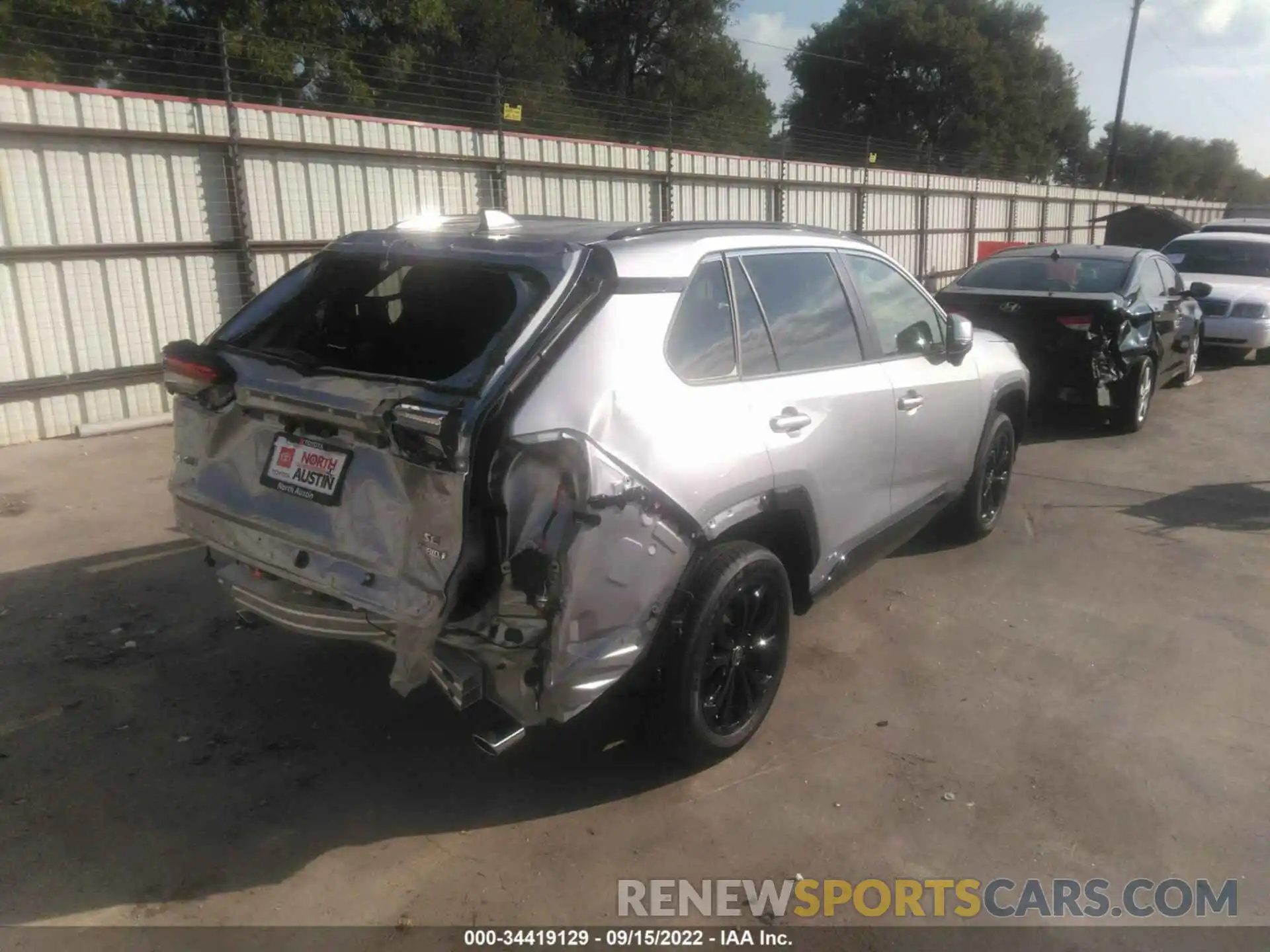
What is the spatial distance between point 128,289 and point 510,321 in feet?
21.4

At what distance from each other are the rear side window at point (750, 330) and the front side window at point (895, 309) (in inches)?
35.0

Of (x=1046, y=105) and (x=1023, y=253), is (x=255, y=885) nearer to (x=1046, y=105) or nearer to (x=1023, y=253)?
(x=1023, y=253)

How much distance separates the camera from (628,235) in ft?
11.2

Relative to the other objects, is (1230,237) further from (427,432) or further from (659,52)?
(659,52)

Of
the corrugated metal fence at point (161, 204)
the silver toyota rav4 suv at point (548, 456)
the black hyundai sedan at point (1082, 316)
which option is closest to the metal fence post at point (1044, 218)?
the black hyundai sedan at point (1082, 316)

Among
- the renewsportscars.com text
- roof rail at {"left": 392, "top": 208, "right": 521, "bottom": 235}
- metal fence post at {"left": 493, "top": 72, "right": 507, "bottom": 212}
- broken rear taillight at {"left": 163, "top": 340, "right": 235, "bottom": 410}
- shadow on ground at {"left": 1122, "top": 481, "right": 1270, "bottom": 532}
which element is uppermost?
metal fence post at {"left": 493, "top": 72, "right": 507, "bottom": 212}

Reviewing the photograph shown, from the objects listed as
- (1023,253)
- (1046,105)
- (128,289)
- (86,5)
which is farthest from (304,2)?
(1046,105)

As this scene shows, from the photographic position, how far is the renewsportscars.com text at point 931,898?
2863 mm

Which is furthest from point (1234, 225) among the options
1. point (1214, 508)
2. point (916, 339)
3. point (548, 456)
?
point (548, 456)

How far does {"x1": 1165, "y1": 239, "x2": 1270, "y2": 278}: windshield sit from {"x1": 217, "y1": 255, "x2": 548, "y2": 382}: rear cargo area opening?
1284cm

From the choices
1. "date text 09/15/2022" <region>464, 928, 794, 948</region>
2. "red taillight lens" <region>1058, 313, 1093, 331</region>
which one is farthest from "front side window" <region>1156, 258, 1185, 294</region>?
"date text 09/15/2022" <region>464, 928, 794, 948</region>

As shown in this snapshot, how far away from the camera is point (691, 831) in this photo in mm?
3170

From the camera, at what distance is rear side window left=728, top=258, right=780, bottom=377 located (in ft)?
11.7

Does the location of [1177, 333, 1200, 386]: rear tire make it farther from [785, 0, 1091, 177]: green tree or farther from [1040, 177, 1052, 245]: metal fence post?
[785, 0, 1091, 177]: green tree
